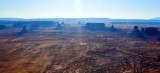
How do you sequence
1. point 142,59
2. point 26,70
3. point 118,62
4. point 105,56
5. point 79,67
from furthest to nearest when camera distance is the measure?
1. point 105,56
2. point 142,59
3. point 118,62
4. point 79,67
5. point 26,70

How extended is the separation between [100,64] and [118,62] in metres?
1.43

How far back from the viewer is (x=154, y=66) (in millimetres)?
13070

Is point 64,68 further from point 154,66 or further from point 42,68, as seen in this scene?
point 154,66

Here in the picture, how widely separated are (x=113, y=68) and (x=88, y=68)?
5.10 feet

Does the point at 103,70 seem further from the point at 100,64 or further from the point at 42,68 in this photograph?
the point at 42,68

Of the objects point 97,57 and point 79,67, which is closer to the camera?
point 79,67

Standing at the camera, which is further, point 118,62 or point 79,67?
point 118,62

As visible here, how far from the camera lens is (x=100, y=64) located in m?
13.4

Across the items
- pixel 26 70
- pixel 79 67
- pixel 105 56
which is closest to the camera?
pixel 26 70

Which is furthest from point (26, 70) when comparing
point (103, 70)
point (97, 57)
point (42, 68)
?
point (97, 57)

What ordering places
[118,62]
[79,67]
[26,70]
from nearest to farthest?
[26,70]
[79,67]
[118,62]

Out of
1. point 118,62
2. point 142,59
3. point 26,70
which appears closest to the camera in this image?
point 26,70

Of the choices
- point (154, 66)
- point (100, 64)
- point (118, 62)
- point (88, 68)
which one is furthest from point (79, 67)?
point (154, 66)

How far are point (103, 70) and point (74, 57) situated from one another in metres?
4.26
